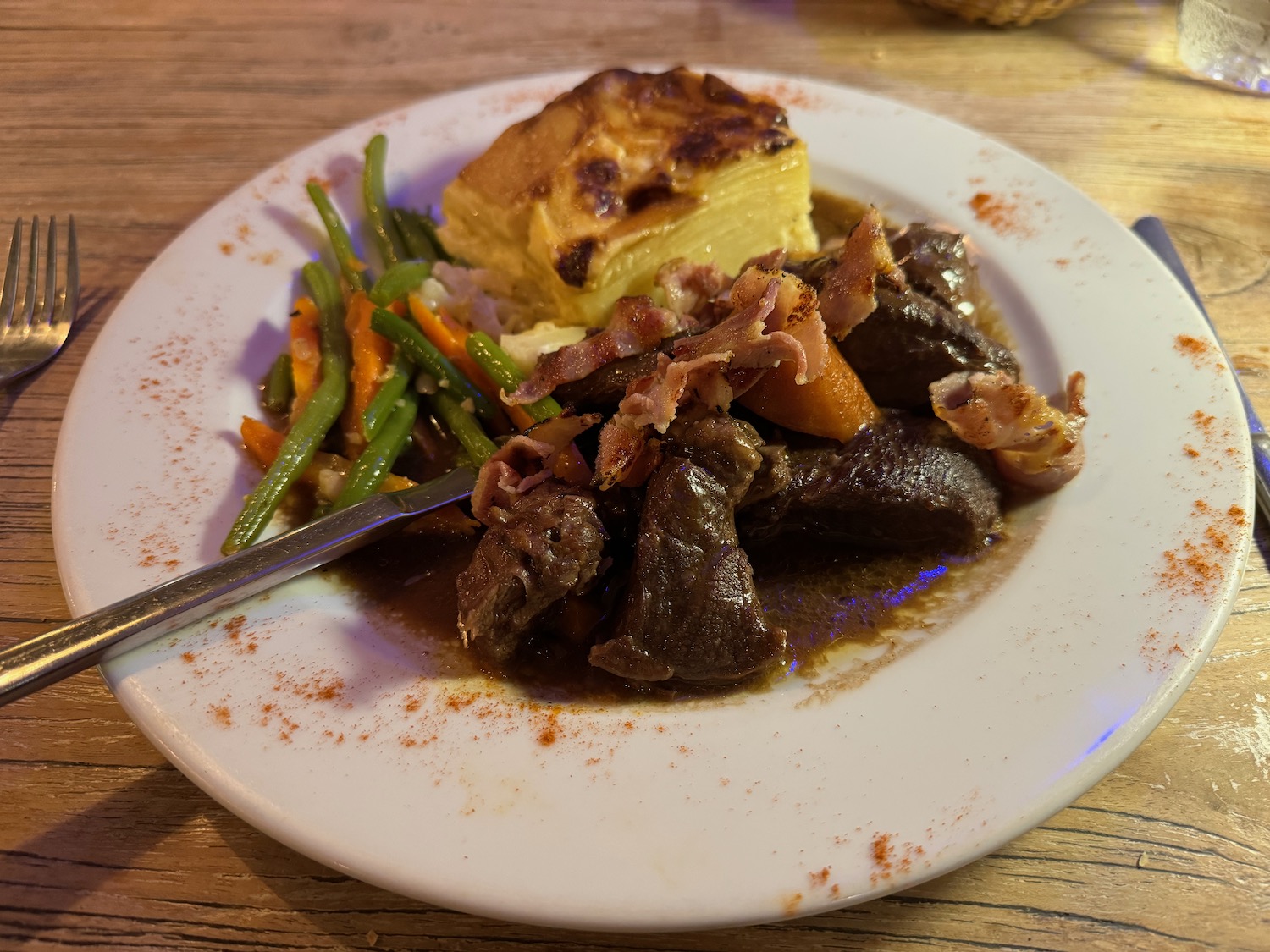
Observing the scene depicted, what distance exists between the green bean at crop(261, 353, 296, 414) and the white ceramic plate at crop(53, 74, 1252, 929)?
2.1 inches

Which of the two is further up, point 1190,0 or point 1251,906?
point 1190,0

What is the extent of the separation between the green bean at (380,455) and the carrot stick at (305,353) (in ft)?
0.98

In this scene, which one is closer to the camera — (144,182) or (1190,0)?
(144,182)

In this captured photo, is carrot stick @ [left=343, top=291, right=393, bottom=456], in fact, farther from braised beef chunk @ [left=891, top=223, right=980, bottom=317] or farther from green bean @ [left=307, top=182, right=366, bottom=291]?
braised beef chunk @ [left=891, top=223, right=980, bottom=317]

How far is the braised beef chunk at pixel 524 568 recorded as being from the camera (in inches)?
85.1

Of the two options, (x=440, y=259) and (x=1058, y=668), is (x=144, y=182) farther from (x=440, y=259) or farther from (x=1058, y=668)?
(x=1058, y=668)

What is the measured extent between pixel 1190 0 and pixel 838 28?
6.40 ft

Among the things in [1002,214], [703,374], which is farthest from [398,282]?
[1002,214]

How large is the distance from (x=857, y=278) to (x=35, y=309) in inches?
125

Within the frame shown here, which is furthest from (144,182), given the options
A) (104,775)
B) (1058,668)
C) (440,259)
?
(1058,668)

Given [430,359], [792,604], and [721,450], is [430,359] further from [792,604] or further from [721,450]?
[792,604]

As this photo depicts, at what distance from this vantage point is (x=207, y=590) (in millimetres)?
2039

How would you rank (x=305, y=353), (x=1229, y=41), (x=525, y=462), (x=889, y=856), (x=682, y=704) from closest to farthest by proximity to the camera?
(x=889, y=856)
(x=682, y=704)
(x=525, y=462)
(x=305, y=353)
(x=1229, y=41)

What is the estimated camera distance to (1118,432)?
2557 millimetres
